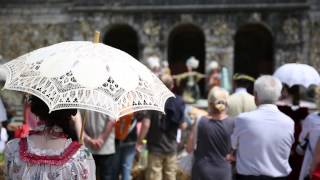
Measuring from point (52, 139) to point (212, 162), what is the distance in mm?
2724

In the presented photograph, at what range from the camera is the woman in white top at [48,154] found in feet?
10.4

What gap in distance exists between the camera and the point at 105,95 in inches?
125

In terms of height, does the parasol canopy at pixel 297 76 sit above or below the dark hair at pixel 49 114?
above

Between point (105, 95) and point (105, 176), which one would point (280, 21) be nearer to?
point (105, 176)

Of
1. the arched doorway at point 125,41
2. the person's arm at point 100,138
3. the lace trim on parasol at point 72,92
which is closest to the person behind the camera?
the lace trim on parasol at point 72,92

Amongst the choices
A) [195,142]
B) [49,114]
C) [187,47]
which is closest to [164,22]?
[187,47]

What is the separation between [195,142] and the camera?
5.79 m

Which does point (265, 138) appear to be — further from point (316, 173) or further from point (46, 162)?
point (46, 162)

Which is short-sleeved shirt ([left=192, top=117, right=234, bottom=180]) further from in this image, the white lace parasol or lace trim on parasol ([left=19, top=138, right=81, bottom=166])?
lace trim on parasol ([left=19, top=138, right=81, bottom=166])

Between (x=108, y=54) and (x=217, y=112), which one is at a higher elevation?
(x=108, y=54)

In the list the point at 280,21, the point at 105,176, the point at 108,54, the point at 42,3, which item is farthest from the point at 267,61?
the point at 108,54

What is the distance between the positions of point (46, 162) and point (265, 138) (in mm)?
2353

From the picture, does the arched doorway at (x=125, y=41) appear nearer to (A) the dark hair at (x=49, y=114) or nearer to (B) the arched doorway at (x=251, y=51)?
(B) the arched doorway at (x=251, y=51)

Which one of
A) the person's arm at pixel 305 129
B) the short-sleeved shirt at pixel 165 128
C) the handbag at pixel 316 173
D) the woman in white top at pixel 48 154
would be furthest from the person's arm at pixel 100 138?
the woman in white top at pixel 48 154
